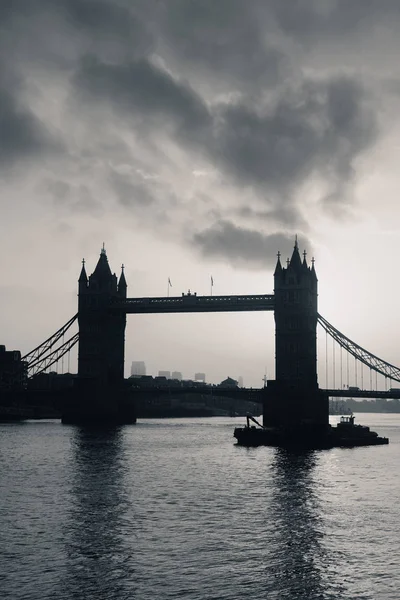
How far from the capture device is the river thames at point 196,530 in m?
32.0

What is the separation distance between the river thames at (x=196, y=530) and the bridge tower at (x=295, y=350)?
54.4m

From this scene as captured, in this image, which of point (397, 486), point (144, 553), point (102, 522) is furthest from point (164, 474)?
point (144, 553)

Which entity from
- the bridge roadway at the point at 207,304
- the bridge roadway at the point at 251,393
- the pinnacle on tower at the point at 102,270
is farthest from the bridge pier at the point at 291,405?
the pinnacle on tower at the point at 102,270

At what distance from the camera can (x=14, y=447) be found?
9844 centimetres

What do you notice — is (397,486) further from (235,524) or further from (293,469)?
(235,524)

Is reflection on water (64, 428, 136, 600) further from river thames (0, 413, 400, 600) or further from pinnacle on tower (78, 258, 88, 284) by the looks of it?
pinnacle on tower (78, 258, 88, 284)

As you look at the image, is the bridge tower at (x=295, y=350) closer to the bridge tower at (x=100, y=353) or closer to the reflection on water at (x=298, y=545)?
the bridge tower at (x=100, y=353)

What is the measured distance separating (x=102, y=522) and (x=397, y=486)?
29.5 meters

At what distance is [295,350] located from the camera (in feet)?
468

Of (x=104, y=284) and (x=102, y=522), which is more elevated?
(x=104, y=284)

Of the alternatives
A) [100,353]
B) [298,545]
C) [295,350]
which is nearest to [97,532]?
[298,545]

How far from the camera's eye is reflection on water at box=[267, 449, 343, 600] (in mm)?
31984

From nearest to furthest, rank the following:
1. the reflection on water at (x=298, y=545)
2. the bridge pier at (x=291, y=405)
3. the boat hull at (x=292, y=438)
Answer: the reflection on water at (x=298, y=545), the boat hull at (x=292, y=438), the bridge pier at (x=291, y=405)

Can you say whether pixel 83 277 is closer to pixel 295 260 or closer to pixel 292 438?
pixel 295 260
